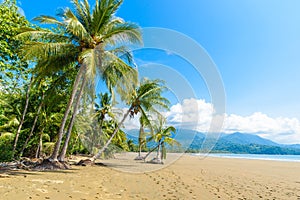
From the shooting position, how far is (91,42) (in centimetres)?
1038

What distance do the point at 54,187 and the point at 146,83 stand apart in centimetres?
1081

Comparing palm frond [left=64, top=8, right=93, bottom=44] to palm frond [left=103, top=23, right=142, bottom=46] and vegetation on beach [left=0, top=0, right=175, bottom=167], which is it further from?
palm frond [left=103, top=23, right=142, bottom=46]

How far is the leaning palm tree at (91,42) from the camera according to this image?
32.9ft

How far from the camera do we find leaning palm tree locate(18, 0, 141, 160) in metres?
10.0

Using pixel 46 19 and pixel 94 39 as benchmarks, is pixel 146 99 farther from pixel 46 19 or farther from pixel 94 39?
pixel 46 19

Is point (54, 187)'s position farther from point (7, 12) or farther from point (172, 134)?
point (172, 134)

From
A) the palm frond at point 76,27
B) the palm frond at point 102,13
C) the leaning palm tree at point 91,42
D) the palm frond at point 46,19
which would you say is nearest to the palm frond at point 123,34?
the leaning palm tree at point 91,42

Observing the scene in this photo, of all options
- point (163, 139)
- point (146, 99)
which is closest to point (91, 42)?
point (146, 99)

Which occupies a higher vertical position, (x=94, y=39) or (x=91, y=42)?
(x=94, y=39)

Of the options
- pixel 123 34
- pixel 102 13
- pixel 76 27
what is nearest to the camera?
pixel 76 27

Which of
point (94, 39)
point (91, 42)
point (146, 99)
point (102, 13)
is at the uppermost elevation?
point (102, 13)

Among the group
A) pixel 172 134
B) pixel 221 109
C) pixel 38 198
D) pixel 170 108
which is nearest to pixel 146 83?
pixel 170 108

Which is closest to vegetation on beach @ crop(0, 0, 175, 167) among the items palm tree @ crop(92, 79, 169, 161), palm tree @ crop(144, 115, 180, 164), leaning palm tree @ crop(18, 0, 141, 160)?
leaning palm tree @ crop(18, 0, 141, 160)

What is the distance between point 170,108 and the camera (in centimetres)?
1691
